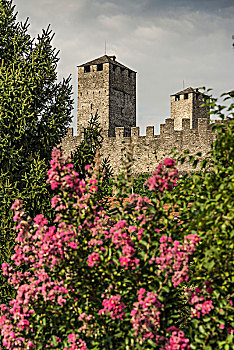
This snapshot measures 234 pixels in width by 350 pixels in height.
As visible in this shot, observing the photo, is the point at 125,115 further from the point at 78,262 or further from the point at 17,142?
the point at 78,262

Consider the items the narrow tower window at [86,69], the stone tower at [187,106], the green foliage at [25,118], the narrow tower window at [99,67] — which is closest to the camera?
the green foliage at [25,118]

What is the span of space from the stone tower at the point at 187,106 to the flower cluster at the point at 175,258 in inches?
1706

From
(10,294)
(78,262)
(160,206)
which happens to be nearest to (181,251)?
(160,206)

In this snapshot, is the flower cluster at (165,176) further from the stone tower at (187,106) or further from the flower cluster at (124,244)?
the stone tower at (187,106)

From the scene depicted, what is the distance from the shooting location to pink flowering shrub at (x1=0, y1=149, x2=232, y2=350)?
3604mm

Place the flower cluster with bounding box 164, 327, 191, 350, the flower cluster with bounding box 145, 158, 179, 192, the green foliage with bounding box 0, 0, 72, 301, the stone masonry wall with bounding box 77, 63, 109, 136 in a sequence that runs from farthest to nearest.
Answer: the stone masonry wall with bounding box 77, 63, 109, 136 < the green foliage with bounding box 0, 0, 72, 301 < the flower cluster with bounding box 145, 158, 179, 192 < the flower cluster with bounding box 164, 327, 191, 350

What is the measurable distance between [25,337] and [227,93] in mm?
2797

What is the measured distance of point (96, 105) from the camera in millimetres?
40812

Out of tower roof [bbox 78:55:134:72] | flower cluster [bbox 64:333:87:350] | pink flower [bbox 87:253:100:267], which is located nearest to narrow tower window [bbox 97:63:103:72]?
tower roof [bbox 78:55:134:72]

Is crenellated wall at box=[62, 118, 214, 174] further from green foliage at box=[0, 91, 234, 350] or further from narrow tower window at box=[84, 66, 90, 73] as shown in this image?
green foliage at box=[0, 91, 234, 350]

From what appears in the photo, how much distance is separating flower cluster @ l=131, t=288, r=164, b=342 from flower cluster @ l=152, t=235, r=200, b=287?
22 centimetres

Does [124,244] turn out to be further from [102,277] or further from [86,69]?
[86,69]

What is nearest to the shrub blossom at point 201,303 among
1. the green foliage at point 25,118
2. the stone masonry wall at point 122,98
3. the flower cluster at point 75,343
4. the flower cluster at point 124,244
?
the flower cluster at point 124,244

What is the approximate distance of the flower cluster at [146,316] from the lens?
343 centimetres
